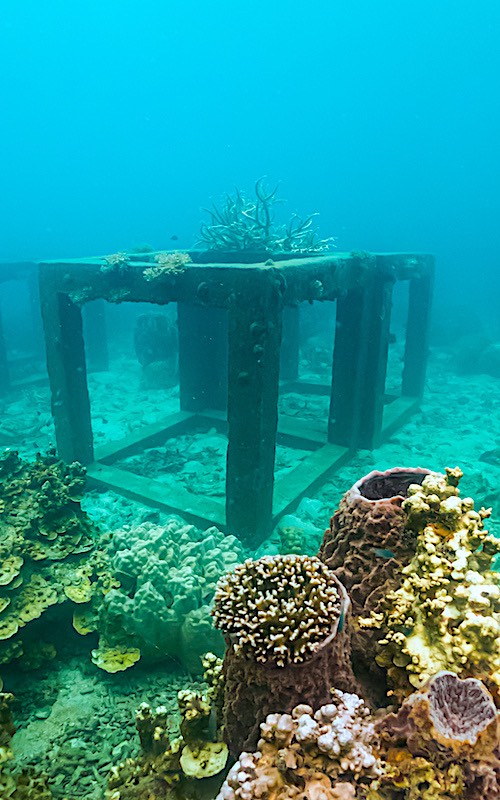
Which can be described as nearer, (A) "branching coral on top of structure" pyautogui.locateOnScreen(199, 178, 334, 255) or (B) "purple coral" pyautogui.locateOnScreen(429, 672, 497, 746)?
(B) "purple coral" pyautogui.locateOnScreen(429, 672, 497, 746)

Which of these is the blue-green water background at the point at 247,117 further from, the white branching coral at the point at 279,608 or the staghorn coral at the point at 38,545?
the white branching coral at the point at 279,608

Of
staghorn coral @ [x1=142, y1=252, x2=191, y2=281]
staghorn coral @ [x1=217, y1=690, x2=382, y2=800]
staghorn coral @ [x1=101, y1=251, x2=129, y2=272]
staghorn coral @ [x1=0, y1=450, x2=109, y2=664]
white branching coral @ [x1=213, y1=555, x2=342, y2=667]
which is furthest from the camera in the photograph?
staghorn coral @ [x1=101, y1=251, x2=129, y2=272]

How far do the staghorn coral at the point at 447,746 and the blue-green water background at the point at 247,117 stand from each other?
284 ft

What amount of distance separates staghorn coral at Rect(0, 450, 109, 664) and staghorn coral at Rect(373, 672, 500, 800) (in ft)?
10.2

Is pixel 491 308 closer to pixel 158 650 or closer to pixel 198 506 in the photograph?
pixel 198 506

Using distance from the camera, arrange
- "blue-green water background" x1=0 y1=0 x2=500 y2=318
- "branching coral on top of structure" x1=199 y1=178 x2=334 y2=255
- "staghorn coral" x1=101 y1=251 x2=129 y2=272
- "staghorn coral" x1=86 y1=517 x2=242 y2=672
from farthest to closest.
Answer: "blue-green water background" x1=0 y1=0 x2=500 y2=318 < "branching coral on top of structure" x1=199 y1=178 x2=334 y2=255 < "staghorn coral" x1=101 y1=251 x2=129 y2=272 < "staghorn coral" x1=86 y1=517 x2=242 y2=672

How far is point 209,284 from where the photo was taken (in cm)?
557

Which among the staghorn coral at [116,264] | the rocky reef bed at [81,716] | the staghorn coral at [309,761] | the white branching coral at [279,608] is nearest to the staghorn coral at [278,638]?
the white branching coral at [279,608]

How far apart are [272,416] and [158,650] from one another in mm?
2784

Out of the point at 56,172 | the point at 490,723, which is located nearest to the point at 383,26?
the point at 56,172

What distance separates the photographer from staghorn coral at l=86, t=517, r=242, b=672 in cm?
378

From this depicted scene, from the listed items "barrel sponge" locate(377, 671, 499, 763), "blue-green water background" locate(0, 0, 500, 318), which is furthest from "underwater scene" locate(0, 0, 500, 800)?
"blue-green water background" locate(0, 0, 500, 318)

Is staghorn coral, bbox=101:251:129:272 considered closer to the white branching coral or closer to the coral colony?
the coral colony

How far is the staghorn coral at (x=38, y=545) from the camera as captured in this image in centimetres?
392
